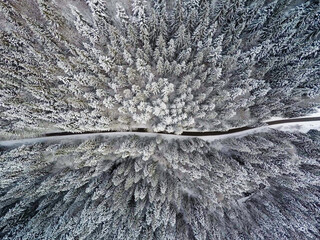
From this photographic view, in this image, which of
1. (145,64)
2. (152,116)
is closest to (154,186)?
(152,116)

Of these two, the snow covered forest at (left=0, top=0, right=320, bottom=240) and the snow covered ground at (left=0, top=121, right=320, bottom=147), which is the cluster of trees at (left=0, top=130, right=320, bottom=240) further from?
the snow covered ground at (left=0, top=121, right=320, bottom=147)

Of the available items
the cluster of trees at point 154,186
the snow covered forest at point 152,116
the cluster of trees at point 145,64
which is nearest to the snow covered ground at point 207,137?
the snow covered forest at point 152,116

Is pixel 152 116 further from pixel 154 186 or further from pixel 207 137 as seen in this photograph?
pixel 154 186

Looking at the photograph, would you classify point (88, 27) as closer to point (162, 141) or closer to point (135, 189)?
point (162, 141)

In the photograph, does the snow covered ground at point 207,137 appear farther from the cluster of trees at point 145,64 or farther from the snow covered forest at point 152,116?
the cluster of trees at point 145,64

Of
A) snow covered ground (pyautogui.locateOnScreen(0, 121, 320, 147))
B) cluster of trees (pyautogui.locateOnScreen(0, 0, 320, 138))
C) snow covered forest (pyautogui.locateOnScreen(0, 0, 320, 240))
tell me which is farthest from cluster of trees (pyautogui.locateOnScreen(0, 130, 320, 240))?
cluster of trees (pyautogui.locateOnScreen(0, 0, 320, 138))

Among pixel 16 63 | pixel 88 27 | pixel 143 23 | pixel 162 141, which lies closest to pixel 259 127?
pixel 162 141
